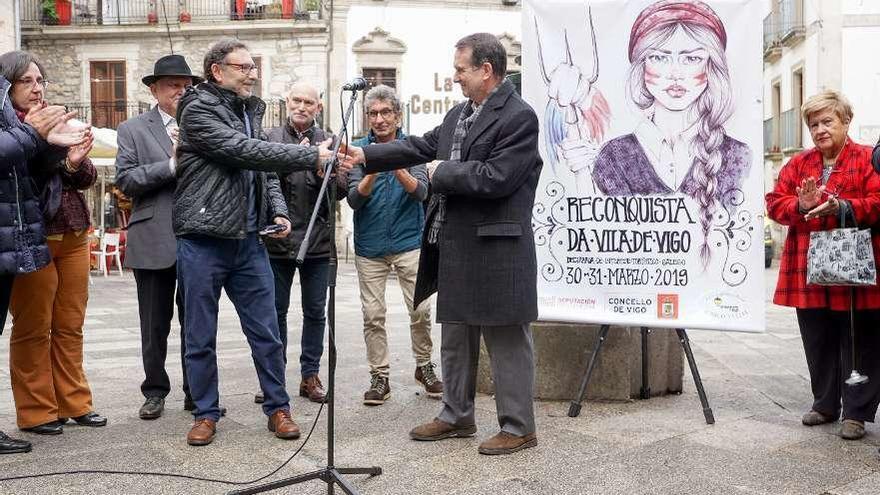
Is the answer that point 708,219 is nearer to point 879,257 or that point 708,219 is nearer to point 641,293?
point 641,293

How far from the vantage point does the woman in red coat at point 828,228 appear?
4.82 meters

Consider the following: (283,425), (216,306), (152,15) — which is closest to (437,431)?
(283,425)

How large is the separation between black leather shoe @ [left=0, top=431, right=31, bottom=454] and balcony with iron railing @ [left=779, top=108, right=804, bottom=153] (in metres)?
24.2

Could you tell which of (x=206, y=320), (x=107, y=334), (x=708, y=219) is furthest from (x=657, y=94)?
(x=107, y=334)

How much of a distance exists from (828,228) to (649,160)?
957mm

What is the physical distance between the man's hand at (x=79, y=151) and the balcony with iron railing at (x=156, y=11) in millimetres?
23742

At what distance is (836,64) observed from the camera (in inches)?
963

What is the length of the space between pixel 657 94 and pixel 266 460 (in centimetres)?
272

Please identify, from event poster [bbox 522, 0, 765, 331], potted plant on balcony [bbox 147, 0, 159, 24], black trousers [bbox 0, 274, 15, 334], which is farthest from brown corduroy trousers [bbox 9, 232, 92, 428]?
potted plant on balcony [bbox 147, 0, 159, 24]

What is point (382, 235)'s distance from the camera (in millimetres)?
5797

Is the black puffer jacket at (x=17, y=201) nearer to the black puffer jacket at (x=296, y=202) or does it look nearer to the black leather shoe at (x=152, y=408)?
the black leather shoe at (x=152, y=408)

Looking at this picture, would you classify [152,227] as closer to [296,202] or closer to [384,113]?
[296,202]

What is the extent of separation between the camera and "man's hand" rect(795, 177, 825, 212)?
4766 mm

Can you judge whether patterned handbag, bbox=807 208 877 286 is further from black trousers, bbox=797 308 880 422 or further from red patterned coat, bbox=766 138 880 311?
black trousers, bbox=797 308 880 422
